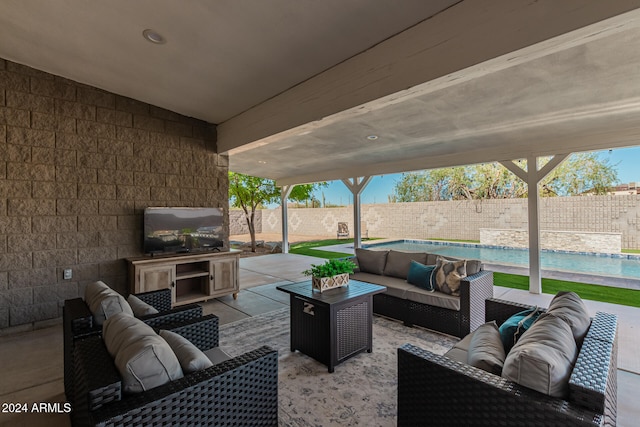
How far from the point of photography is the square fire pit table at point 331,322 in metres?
2.60

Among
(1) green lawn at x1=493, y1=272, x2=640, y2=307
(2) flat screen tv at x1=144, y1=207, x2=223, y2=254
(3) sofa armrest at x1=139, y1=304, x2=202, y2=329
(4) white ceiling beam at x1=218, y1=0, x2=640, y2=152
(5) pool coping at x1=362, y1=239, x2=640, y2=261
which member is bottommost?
(1) green lawn at x1=493, y1=272, x2=640, y2=307

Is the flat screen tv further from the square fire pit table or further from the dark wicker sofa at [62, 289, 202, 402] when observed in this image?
the square fire pit table

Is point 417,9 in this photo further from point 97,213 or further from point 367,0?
point 97,213

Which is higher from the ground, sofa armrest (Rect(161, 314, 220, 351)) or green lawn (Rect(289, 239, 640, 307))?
sofa armrest (Rect(161, 314, 220, 351))

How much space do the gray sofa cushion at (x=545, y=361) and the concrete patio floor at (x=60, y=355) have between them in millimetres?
1194

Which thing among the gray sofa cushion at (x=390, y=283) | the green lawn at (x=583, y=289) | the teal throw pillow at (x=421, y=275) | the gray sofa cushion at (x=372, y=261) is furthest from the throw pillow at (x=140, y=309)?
the green lawn at (x=583, y=289)

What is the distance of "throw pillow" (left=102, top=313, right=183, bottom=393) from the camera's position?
1295mm

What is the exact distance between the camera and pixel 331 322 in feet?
8.46

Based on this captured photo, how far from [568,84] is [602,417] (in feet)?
10.5

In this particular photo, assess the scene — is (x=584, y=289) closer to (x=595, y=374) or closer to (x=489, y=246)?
(x=595, y=374)

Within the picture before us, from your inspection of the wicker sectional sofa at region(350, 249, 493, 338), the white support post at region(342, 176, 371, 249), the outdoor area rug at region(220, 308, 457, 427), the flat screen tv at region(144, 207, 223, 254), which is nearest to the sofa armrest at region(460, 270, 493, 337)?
the wicker sectional sofa at region(350, 249, 493, 338)

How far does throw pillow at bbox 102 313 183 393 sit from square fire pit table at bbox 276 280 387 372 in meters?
1.40

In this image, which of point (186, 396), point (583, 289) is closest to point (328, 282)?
point (186, 396)

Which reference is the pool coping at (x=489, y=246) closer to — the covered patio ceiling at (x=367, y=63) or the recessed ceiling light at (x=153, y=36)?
the covered patio ceiling at (x=367, y=63)
